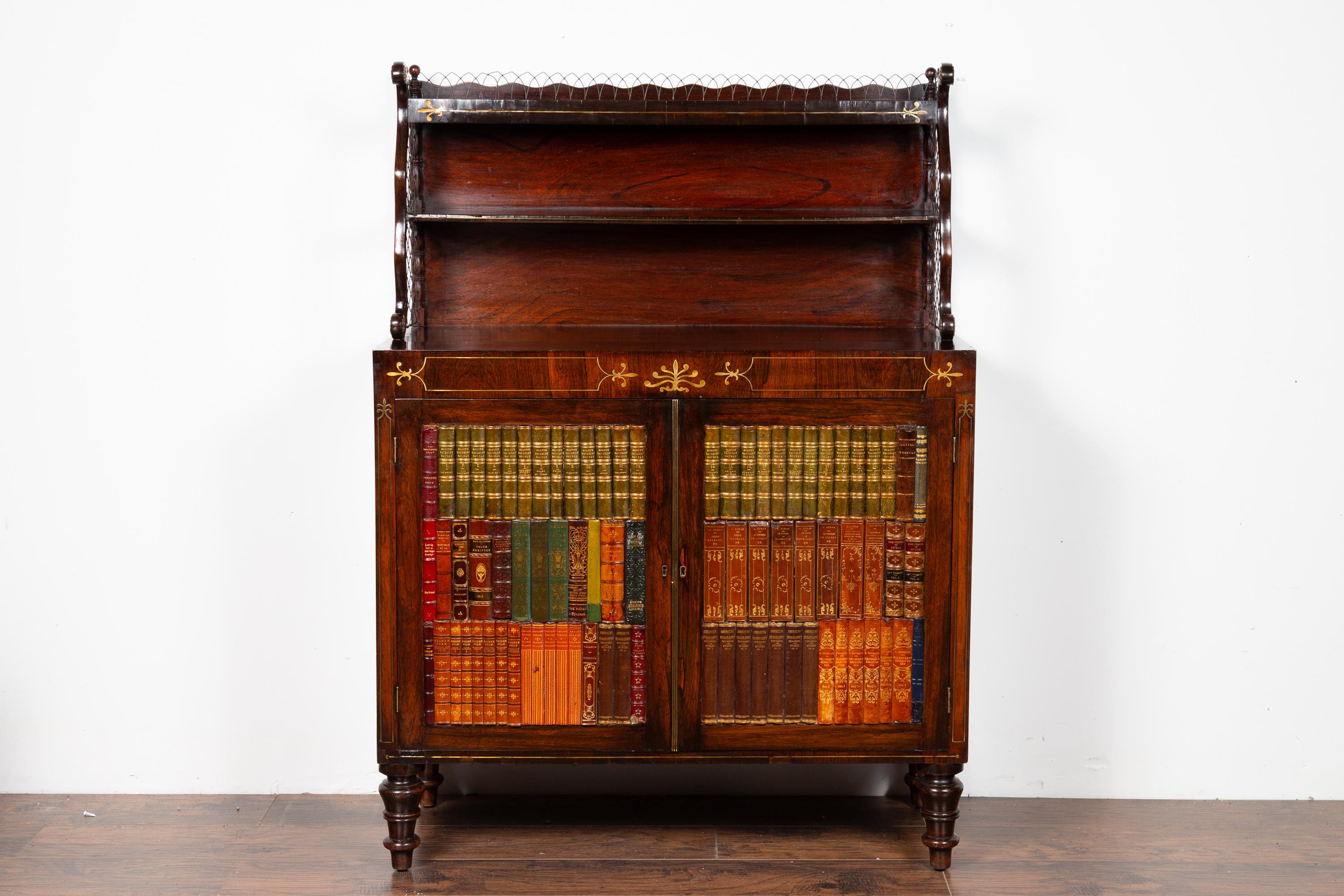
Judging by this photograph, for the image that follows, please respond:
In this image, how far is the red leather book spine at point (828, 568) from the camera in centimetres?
287

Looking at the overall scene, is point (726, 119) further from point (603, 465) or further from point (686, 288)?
point (603, 465)

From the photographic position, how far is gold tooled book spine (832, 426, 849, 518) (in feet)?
9.30

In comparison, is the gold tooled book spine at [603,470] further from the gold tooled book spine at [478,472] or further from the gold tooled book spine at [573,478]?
the gold tooled book spine at [478,472]

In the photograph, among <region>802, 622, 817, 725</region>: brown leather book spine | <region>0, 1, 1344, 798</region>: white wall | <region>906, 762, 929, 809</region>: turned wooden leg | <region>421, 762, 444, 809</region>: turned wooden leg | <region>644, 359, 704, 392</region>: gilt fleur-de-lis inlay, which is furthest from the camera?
<region>421, 762, 444, 809</region>: turned wooden leg

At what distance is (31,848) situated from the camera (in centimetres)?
310

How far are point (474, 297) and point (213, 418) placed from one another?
2.46 ft

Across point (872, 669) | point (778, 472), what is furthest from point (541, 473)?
point (872, 669)

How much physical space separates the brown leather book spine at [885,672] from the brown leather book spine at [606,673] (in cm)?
59

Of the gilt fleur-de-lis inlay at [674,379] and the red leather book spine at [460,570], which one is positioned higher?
the gilt fleur-de-lis inlay at [674,379]

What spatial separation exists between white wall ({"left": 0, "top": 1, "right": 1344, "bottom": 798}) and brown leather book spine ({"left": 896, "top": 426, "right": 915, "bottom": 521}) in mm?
578

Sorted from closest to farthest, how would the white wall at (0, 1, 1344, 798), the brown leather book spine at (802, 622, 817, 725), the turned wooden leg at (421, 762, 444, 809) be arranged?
1. the brown leather book spine at (802, 622, 817, 725)
2. the white wall at (0, 1, 1344, 798)
3. the turned wooden leg at (421, 762, 444, 809)

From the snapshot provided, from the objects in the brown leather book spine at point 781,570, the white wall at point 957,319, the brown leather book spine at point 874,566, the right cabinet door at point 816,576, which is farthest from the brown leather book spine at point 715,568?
the white wall at point 957,319

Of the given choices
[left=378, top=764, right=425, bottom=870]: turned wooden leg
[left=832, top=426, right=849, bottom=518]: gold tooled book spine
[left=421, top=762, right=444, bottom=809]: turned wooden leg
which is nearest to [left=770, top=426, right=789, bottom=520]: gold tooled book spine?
[left=832, top=426, right=849, bottom=518]: gold tooled book spine

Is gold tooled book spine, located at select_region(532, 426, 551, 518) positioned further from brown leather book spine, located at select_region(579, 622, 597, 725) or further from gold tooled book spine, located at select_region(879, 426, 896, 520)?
gold tooled book spine, located at select_region(879, 426, 896, 520)
